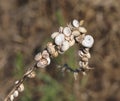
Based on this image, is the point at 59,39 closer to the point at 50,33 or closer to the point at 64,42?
the point at 64,42

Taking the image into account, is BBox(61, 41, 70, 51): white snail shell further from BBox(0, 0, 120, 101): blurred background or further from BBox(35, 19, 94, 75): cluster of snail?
BBox(0, 0, 120, 101): blurred background

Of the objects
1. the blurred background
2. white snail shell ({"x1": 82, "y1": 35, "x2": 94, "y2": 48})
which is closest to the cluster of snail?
white snail shell ({"x1": 82, "y1": 35, "x2": 94, "y2": 48})

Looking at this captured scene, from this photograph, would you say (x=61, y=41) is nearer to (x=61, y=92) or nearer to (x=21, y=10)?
(x=61, y=92)

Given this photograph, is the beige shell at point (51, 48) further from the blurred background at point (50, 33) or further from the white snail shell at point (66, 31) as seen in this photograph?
the blurred background at point (50, 33)

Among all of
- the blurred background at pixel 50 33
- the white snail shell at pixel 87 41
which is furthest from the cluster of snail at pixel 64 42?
the blurred background at pixel 50 33

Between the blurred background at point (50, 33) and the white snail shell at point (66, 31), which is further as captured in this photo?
the blurred background at point (50, 33)

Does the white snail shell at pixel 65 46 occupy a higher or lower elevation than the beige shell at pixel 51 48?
lower

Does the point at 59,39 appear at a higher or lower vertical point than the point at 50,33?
lower

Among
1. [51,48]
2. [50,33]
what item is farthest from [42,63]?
[50,33]
